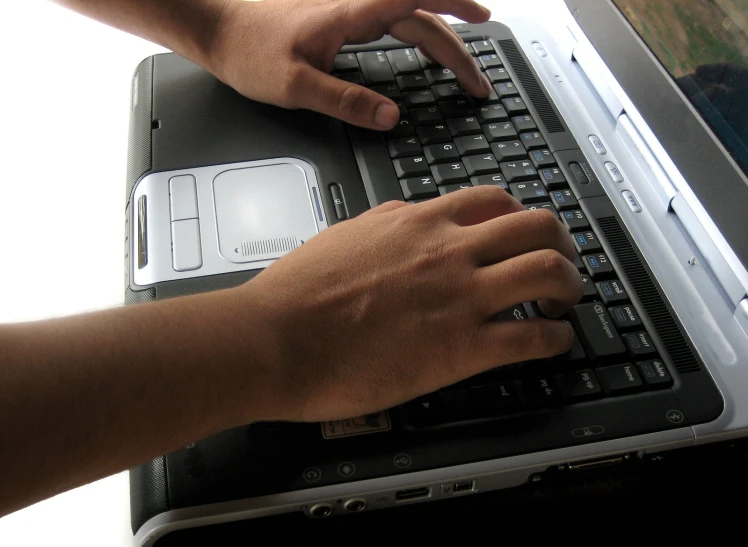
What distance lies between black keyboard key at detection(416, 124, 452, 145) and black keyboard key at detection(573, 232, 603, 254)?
0.56 ft

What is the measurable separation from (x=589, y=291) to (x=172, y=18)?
1.76ft

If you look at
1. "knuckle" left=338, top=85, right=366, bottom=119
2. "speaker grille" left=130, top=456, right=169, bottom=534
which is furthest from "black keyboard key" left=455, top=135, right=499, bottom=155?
"speaker grille" left=130, top=456, right=169, bottom=534

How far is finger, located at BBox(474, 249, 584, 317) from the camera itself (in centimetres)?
56

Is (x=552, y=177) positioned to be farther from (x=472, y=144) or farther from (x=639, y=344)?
(x=639, y=344)

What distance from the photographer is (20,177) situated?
2.71 ft

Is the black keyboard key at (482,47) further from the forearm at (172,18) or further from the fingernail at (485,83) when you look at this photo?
the forearm at (172,18)

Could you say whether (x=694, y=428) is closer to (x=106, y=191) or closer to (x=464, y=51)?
(x=464, y=51)

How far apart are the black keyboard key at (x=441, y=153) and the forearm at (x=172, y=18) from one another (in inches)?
10.6

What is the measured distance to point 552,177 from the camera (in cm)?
73

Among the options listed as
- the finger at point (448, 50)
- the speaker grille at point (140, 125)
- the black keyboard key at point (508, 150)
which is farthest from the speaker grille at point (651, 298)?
the speaker grille at point (140, 125)

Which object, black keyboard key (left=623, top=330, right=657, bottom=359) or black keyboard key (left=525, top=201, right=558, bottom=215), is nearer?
black keyboard key (left=623, top=330, right=657, bottom=359)

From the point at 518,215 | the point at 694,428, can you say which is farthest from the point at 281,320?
the point at 694,428

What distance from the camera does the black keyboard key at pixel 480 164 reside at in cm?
73

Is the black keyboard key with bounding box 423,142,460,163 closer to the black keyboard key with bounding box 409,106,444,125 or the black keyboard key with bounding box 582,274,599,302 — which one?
the black keyboard key with bounding box 409,106,444,125
